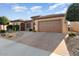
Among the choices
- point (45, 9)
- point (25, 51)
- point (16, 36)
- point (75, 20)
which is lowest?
point (25, 51)

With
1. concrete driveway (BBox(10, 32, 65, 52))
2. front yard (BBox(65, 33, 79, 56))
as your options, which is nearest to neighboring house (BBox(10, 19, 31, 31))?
concrete driveway (BBox(10, 32, 65, 52))

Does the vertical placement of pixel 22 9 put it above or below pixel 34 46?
above

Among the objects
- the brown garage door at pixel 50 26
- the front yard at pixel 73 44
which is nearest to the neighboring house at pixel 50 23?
the brown garage door at pixel 50 26

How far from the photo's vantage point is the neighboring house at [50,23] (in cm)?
210

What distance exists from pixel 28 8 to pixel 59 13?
40cm

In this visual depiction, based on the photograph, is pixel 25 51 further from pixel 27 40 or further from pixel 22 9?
pixel 22 9

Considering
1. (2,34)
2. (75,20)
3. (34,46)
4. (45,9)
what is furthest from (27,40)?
(75,20)

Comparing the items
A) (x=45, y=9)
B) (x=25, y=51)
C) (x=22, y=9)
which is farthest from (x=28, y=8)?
(x=25, y=51)

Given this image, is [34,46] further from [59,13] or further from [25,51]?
[59,13]

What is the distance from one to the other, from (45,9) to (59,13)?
7.4 inches

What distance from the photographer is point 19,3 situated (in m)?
2.08

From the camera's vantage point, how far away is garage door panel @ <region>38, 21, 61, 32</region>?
6.94ft

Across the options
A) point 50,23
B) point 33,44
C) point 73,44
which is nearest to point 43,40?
point 33,44

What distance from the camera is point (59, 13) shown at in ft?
6.89
